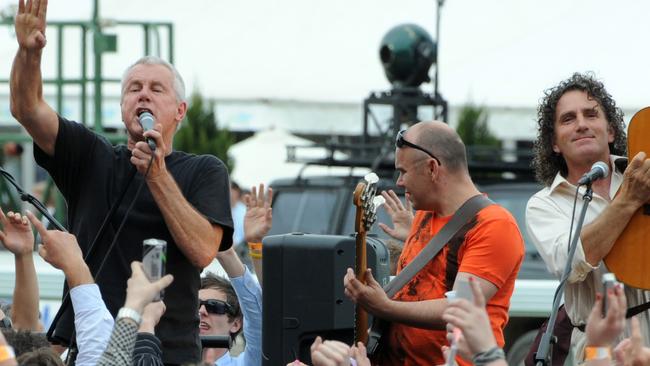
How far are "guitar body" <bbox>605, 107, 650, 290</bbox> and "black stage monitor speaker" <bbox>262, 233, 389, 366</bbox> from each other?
35.6 inches

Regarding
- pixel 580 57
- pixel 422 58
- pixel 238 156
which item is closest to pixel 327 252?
pixel 422 58

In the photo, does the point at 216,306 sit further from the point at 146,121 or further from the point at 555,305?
the point at 555,305

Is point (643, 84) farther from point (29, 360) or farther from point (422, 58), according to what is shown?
point (29, 360)

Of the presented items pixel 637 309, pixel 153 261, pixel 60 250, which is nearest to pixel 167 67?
pixel 60 250

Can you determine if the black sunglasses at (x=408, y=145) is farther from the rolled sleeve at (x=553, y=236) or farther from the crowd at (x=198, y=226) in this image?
the rolled sleeve at (x=553, y=236)

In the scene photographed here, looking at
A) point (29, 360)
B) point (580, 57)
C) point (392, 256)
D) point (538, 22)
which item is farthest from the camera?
point (538, 22)

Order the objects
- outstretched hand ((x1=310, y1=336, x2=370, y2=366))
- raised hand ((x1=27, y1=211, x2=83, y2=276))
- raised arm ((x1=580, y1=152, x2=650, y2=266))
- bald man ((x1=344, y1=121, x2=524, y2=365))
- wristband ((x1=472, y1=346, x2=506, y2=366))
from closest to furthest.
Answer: wristband ((x1=472, y1=346, x2=506, y2=366)) < outstretched hand ((x1=310, y1=336, x2=370, y2=366)) < raised hand ((x1=27, y1=211, x2=83, y2=276)) < bald man ((x1=344, y1=121, x2=524, y2=365)) < raised arm ((x1=580, y1=152, x2=650, y2=266))

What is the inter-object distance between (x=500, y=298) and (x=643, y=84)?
492 inches

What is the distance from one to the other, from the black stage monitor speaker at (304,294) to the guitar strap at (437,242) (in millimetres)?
220

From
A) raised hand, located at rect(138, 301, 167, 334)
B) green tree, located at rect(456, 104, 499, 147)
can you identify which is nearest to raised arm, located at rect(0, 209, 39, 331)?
raised hand, located at rect(138, 301, 167, 334)

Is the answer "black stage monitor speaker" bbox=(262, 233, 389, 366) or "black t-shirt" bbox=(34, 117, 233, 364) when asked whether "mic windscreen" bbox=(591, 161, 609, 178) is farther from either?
"black t-shirt" bbox=(34, 117, 233, 364)

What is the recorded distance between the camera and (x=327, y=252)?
209 inches

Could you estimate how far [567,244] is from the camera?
17.4ft

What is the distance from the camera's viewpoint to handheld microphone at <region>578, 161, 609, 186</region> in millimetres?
5125
